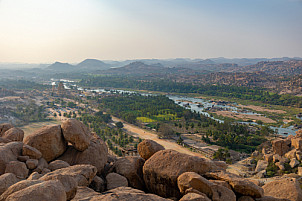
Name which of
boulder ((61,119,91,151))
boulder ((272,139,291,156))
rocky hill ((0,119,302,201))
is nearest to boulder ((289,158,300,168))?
boulder ((272,139,291,156))

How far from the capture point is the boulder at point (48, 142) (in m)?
13.2

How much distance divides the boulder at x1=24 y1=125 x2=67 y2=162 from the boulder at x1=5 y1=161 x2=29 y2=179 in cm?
237

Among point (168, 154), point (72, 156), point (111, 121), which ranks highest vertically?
point (168, 154)

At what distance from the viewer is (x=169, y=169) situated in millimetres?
10695

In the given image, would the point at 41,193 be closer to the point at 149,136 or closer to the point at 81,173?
the point at 81,173

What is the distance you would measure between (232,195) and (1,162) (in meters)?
11.0

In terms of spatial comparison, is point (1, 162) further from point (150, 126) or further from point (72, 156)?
point (150, 126)

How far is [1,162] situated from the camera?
11.0 metres

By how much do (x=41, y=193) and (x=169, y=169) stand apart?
5763 mm

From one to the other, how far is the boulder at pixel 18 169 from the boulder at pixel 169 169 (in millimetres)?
5842

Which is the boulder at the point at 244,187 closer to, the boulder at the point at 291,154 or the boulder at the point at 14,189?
the boulder at the point at 14,189

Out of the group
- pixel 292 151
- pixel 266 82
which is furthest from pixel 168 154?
pixel 266 82

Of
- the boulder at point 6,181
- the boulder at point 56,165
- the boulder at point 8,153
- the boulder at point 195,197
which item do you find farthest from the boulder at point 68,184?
the boulder at point 195,197

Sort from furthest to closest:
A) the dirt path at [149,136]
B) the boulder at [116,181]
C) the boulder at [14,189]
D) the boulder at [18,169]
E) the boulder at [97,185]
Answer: the dirt path at [149,136] → the boulder at [116,181] → the boulder at [97,185] → the boulder at [18,169] → the boulder at [14,189]
